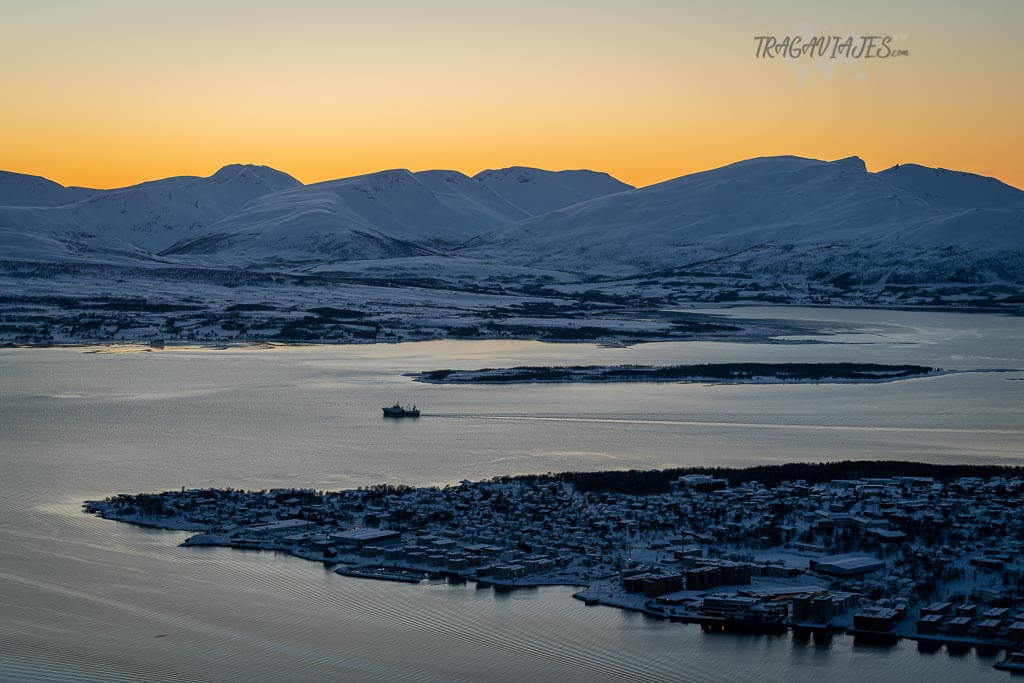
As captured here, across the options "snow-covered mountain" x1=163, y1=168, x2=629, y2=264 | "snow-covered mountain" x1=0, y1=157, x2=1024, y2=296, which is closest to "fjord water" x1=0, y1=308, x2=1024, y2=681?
"snow-covered mountain" x1=0, y1=157, x2=1024, y2=296

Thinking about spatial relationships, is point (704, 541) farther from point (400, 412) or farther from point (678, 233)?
point (678, 233)

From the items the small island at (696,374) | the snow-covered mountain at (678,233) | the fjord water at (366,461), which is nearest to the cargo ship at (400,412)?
the fjord water at (366,461)

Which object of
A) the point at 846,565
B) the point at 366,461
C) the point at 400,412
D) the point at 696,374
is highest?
the point at 696,374

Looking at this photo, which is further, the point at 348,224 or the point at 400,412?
the point at 348,224

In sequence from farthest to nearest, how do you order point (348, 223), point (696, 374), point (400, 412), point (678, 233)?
1. point (348, 223)
2. point (678, 233)
3. point (696, 374)
4. point (400, 412)

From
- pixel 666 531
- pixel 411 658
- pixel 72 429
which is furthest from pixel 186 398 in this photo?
pixel 411 658

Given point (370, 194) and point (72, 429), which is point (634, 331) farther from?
point (370, 194)

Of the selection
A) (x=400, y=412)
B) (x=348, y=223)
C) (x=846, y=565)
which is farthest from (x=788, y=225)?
(x=846, y=565)
